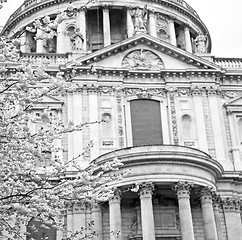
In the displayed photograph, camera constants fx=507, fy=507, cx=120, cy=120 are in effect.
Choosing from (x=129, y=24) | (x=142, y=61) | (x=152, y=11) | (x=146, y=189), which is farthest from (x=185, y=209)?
(x=152, y=11)

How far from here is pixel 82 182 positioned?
37.8 ft

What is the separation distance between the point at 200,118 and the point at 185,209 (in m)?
7.63

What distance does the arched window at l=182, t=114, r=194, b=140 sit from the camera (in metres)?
30.0

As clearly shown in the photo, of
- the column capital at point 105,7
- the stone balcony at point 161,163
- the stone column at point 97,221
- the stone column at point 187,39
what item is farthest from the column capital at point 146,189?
the column capital at point 105,7

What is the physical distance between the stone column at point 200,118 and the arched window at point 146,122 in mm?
2248

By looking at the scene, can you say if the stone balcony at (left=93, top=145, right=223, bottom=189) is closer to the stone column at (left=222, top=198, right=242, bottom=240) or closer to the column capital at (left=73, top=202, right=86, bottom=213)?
the column capital at (left=73, top=202, right=86, bottom=213)

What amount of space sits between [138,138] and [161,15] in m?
19.8

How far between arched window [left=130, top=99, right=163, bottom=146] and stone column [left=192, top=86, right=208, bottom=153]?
7.38ft

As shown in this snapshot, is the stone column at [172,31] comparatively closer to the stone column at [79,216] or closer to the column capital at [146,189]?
the stone column at [79,216]

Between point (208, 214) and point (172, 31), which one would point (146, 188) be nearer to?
point (208, 214)

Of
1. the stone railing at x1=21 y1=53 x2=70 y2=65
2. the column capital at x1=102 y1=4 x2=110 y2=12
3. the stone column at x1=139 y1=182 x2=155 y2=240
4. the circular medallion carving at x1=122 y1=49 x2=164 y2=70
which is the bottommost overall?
the stone column at x1=139 y1=182 x2=155 y2=240

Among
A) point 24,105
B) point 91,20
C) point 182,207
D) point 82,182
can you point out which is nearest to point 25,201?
point 82,182

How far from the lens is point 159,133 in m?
30.0

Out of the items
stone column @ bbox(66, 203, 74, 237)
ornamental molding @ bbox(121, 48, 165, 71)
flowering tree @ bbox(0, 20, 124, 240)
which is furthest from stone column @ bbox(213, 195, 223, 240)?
flowering tree @ bbox(0, 20, 124, 240)
